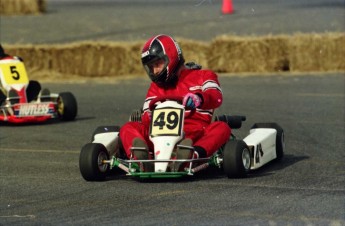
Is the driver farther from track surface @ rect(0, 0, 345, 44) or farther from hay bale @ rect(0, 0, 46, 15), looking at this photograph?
hay bale @ rect(0, 0, 46, 15)

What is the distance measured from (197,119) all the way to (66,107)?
192 inches

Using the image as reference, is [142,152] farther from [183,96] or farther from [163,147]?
[183,96]

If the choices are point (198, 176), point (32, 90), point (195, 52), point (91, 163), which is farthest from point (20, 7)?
point (91, 163)

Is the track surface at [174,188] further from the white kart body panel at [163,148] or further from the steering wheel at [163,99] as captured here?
the steering wheel at [163,99]

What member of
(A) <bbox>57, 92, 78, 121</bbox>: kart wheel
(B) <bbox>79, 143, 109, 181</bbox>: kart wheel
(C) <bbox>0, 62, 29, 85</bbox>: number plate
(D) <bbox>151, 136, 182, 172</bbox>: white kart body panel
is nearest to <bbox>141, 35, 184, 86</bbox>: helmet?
(D) <bbox>151, 136, 182, 172</bbox>: white kart body panel

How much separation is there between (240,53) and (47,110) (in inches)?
281

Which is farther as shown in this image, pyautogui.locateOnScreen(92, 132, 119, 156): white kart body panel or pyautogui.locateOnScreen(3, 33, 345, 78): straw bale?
pyautogui.locateOnScreen(3, 33, 345, 78): straw bale

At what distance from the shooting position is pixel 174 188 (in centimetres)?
864

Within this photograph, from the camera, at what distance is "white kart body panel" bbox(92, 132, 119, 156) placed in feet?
31.5

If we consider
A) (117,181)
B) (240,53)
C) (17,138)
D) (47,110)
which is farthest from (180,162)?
(240,53)

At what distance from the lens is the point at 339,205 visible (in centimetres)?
779

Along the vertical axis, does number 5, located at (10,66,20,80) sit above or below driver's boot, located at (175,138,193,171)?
above

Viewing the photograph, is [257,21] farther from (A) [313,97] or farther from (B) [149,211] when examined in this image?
(B) [149,211]

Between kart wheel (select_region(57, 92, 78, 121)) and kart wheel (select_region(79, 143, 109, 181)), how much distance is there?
5.01m
